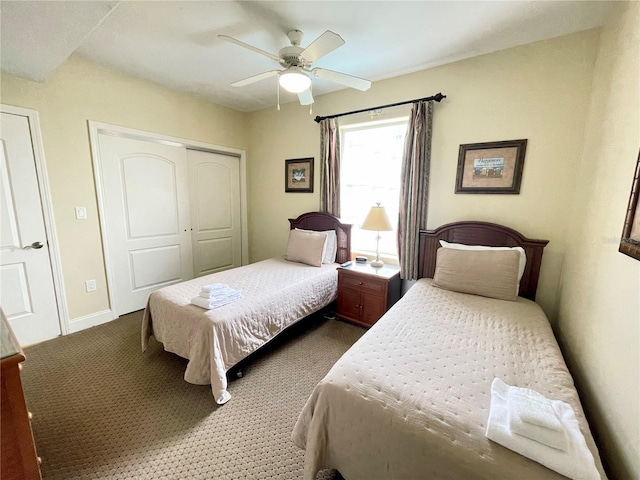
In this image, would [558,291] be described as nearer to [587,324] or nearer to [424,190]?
[587,324]

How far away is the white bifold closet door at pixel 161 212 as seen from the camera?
9.35ft

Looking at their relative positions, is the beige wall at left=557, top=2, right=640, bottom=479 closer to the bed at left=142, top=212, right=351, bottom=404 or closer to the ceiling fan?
the ceiling fan

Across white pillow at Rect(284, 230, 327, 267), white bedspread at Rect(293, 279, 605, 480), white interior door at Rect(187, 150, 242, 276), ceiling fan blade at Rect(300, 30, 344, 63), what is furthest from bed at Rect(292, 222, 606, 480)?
white interior door at Rect(187, 150, 242, 276)

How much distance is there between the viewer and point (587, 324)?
1.46 m

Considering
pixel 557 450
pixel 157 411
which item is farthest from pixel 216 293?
pixel 557 450

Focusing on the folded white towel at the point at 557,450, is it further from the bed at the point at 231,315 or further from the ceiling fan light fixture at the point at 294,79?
the ceiling fan light fixture at the point at 294,79

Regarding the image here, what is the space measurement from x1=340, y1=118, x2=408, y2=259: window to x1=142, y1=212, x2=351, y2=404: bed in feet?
2.42

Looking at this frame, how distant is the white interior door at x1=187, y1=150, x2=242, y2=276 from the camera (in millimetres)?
3572

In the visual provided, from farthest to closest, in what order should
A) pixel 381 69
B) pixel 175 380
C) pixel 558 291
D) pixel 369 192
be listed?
pixel 369 192 < pixel 381 69 < pixel 558 291 < pixel 175 380

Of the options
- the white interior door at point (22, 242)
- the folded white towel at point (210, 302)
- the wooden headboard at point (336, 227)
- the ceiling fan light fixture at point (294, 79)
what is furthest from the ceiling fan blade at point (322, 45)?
the white interior door at point (22, 242)

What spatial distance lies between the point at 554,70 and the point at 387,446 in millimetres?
2820

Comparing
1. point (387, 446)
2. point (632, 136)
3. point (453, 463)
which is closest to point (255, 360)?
point (387, 446)

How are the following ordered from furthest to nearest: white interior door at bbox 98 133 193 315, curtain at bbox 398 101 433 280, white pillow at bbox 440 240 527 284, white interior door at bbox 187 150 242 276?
1. white interior door at bbox 187 150 242 276
2. white interior door at bbox 98 133 193 315
3. curtain at bbox 398 101 433 280
4. white pillow at bbox 440 240 527 284

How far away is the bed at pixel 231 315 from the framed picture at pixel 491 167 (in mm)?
1629
